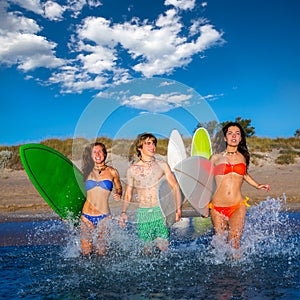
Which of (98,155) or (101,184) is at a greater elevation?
(98,155)

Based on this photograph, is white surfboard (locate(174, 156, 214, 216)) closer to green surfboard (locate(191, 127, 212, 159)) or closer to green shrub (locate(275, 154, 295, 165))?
green surfboard (locate(191, 127, 212, 159))

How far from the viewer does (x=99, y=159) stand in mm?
5160

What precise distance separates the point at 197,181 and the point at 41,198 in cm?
677

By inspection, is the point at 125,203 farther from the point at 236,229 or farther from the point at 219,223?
the point at 236,229

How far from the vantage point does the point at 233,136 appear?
4938mm

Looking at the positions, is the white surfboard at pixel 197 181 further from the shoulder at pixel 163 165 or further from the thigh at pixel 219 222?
the shoulder at pixel 163 165

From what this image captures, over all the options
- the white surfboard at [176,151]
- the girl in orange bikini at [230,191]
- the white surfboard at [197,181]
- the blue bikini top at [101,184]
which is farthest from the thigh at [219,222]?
the white surfboard at [176,151]

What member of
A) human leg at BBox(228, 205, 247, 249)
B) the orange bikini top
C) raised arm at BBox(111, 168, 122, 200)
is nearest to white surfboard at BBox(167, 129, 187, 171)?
raised arm at BBox(111, 168, 122, 200)

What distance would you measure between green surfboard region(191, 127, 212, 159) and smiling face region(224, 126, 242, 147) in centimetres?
220

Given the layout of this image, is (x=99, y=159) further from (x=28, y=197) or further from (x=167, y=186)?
(x=28, y=197)

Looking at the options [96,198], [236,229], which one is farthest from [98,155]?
[236,229]

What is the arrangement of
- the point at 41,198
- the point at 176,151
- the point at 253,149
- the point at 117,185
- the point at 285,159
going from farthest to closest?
the point at 253,149
the point at 285,159
the point at 41,198
the point at 176,151
the point at 117,185

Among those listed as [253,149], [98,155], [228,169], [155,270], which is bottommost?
[155,270]

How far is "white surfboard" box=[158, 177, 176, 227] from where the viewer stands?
482cm
